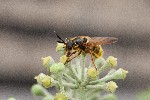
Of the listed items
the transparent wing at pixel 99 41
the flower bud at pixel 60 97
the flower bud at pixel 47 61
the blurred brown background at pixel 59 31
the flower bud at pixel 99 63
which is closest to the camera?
the flower bud at pixel 60 97

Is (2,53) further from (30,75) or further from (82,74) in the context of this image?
(82,74)

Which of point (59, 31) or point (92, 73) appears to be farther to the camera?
point (59, 31)

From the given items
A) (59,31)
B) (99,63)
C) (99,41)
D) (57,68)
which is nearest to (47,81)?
(57,68)

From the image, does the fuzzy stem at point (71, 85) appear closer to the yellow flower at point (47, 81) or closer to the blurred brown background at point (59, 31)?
the yellow flower at point (47, 81)

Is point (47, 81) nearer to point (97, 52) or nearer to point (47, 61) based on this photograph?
point (47, 61)

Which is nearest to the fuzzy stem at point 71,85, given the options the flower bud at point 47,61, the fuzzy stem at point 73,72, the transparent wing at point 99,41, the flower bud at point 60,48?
the fuzzy stem at point 73,72

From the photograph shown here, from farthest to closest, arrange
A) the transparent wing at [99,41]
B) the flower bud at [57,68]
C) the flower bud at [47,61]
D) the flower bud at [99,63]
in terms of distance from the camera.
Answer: the transparent wing at [99,41] → the flower bud at [99,63] → the flower bud at [47,61] → the flower bud at [57,68]

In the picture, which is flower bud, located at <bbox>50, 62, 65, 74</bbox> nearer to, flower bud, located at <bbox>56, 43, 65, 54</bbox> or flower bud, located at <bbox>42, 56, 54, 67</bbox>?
flower bud, located at <bbox>42, 56, 54, 67</bbox>

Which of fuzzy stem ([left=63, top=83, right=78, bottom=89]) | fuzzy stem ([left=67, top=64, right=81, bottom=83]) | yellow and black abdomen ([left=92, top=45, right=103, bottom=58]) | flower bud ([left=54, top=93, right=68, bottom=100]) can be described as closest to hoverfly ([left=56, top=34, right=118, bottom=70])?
yellow and black abdomen ([left=92, top=45, right=103, bottom=58])
